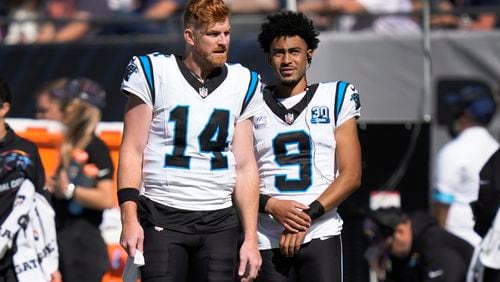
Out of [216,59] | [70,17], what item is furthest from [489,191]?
[70,17]

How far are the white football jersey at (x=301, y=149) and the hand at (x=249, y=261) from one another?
0.44m

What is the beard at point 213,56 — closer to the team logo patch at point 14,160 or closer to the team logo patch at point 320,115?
the team logo patch at point 320,115

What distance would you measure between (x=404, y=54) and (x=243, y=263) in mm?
4591

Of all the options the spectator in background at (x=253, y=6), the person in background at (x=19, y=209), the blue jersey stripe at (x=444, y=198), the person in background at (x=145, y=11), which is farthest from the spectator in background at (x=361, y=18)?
the person in background at (x=19, y=209)

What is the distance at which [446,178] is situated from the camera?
Result: 899 centimetres

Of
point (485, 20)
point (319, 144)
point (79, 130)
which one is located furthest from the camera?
point (485, 20)

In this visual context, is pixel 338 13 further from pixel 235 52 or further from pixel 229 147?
pixel 229 147

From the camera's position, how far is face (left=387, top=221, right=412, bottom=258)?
8.45 m

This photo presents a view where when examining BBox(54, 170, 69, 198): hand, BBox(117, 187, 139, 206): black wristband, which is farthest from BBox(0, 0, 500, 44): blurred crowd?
BBox(117, 187, 139, 206): black wristband

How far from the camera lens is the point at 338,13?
396 inches

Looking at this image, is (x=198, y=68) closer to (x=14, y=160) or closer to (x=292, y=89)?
(x=292, y=89)

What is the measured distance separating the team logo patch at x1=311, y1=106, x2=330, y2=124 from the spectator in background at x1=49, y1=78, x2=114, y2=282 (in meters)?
2.08

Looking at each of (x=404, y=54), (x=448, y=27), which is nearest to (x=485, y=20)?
(x=448, y=27)

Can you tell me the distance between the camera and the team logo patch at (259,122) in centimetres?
615
